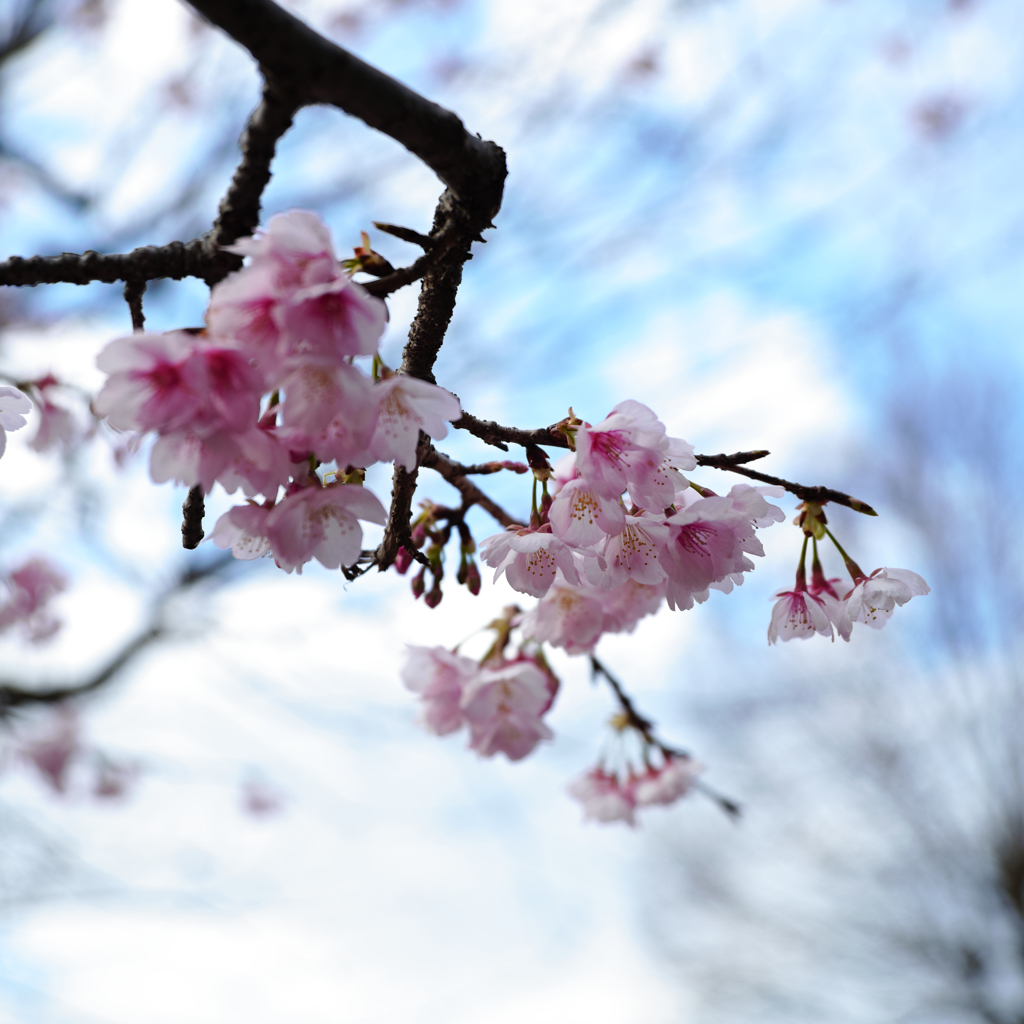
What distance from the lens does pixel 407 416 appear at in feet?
2.50

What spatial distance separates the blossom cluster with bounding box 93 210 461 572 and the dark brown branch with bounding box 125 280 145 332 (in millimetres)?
83

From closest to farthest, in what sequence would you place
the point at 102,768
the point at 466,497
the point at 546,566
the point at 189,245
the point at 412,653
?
1. the point at 189,245
2. the point at 546,566
3. the point at 466,497
4. the point at 412,653
5. the point at 102,768

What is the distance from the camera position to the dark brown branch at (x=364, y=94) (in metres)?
0.56

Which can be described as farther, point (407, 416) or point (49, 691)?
point (49, 691)

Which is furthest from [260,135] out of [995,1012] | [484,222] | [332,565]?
[995,1012]

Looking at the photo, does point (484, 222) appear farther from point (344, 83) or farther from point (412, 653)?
point (412, 653)

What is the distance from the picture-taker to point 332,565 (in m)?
0.81

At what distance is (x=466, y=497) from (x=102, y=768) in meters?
5.32

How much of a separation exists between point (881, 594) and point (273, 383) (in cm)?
87

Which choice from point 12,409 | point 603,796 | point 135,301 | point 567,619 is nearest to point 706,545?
point 567,619

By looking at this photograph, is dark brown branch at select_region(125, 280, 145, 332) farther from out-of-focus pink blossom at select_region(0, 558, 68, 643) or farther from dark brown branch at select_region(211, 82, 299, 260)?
out-of-focus pink blossom at select_region(0, 558, 68, 643)

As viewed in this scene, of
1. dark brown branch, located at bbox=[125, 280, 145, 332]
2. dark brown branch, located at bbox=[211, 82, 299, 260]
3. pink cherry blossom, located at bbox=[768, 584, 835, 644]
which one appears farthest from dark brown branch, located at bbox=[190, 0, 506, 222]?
pink cherry blossom, located at bbox=[768, 584, 835, 644]

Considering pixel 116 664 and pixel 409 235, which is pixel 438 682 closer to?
pixel 409 235

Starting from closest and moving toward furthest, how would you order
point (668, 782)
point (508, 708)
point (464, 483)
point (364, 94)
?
point (364, 94)
point (464, 483)
point (508, 708)
point (668, 782)
